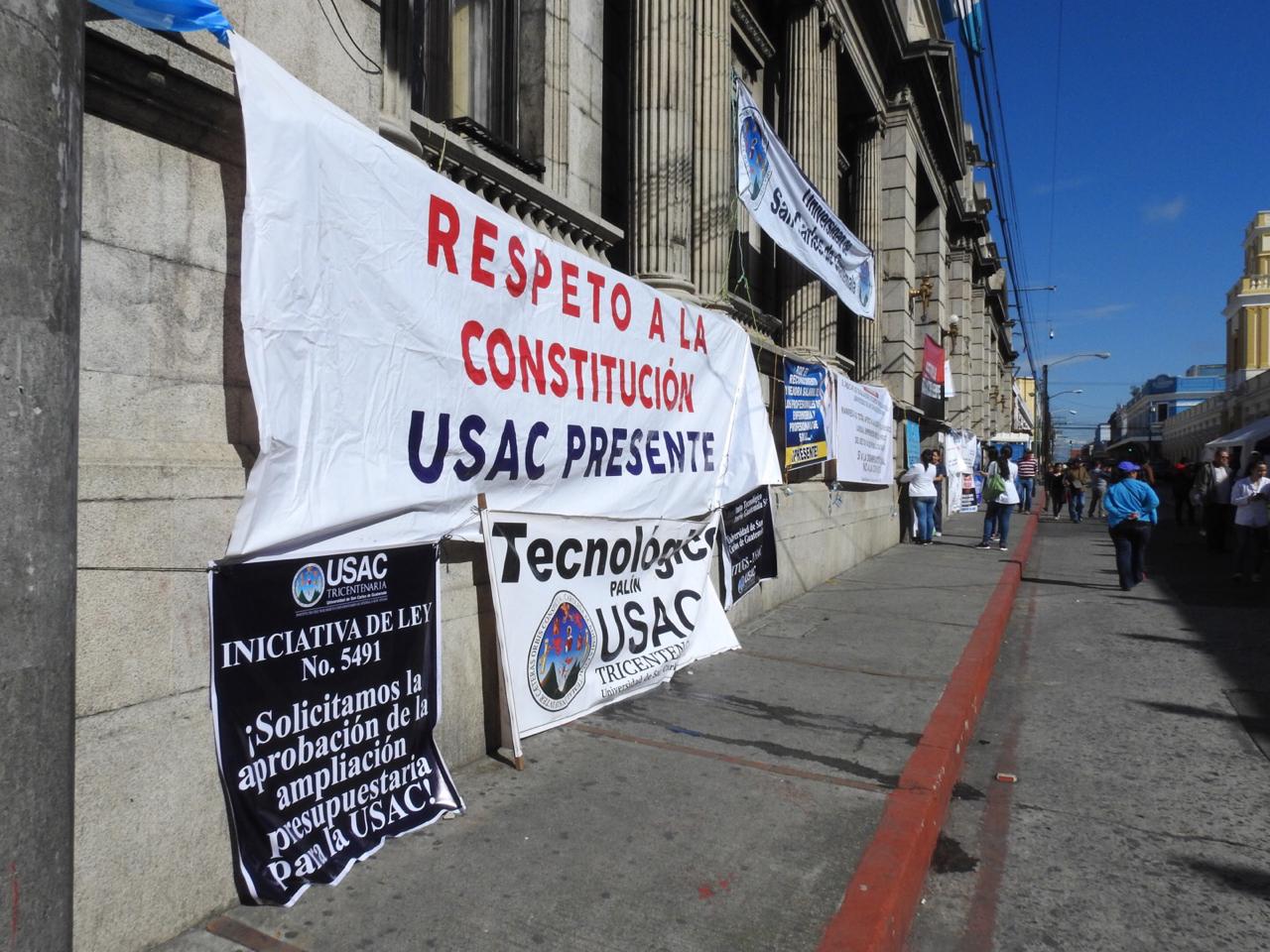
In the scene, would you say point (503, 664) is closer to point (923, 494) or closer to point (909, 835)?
point (909, 835)

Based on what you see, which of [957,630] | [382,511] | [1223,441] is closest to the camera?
[382,511]

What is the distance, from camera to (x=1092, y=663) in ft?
25.1

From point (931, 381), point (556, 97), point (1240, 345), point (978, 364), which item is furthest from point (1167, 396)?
point (556, 97)

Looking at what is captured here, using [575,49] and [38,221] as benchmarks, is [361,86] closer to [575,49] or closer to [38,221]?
[38,221]

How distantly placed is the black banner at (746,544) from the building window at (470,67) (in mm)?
3207

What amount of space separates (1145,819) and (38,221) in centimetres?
493

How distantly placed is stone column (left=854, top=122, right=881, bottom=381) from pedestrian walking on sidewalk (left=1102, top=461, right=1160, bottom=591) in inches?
183

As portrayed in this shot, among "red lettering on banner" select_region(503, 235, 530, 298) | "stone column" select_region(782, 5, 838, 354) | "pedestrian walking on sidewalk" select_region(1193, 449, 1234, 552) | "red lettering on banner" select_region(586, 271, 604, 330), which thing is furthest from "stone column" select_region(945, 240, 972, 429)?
"red lettering on banner" select_region(503, 235, 530, 298)

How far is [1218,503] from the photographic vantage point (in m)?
16.6

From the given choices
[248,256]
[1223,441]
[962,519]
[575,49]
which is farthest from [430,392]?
[1223,441]

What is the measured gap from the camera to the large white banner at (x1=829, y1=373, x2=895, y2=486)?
11.4 metres

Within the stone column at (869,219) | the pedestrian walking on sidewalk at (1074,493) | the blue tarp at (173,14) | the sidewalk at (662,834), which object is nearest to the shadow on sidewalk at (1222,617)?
the sidewalk at (662,834)

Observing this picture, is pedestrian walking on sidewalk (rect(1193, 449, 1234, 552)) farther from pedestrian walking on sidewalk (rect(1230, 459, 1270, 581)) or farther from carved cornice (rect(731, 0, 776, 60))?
carved cornice (rect(731, 0, 776, 60))

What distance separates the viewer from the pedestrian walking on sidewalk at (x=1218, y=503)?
626 inches
